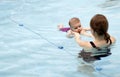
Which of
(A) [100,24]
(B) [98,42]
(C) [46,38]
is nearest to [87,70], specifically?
(B) [98,42]

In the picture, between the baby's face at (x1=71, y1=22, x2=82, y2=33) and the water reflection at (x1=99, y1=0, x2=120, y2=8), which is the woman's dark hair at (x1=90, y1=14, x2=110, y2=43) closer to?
the baby's face at (x1=71, y1=22, x2=82, y2=33)

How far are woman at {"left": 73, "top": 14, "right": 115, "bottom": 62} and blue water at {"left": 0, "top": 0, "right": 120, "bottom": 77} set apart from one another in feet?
0.44

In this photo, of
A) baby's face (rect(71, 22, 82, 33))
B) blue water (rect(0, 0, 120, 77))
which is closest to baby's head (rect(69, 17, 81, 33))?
baby's face (rect(71, 22, 82, 33))

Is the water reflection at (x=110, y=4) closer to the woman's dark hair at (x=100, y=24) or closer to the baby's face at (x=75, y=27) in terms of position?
the baby's face at (x=75, y=27)

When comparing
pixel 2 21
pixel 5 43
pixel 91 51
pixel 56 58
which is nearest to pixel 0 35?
pixel 5 43

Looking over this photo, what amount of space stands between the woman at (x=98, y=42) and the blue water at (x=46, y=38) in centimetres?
13

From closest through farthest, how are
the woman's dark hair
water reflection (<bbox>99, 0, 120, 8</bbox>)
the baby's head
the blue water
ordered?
1. the woman's dark hair
2. the blue water
3. the baby's head
4. water reflection (<bbox>99, 0, 120, 8</bbox>)

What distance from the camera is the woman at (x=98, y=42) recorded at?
14.1ft

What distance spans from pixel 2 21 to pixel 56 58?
8.69ft

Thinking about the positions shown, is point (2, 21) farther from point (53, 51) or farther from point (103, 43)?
point (103, 43)

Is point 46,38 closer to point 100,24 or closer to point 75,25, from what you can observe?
point 75,25

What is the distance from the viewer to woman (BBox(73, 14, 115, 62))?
4312 millimetres

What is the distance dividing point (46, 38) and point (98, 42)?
162 cm

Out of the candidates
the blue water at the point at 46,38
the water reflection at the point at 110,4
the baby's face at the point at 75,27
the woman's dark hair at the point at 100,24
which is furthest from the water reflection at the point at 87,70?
the water reflection at the point at 110,4
